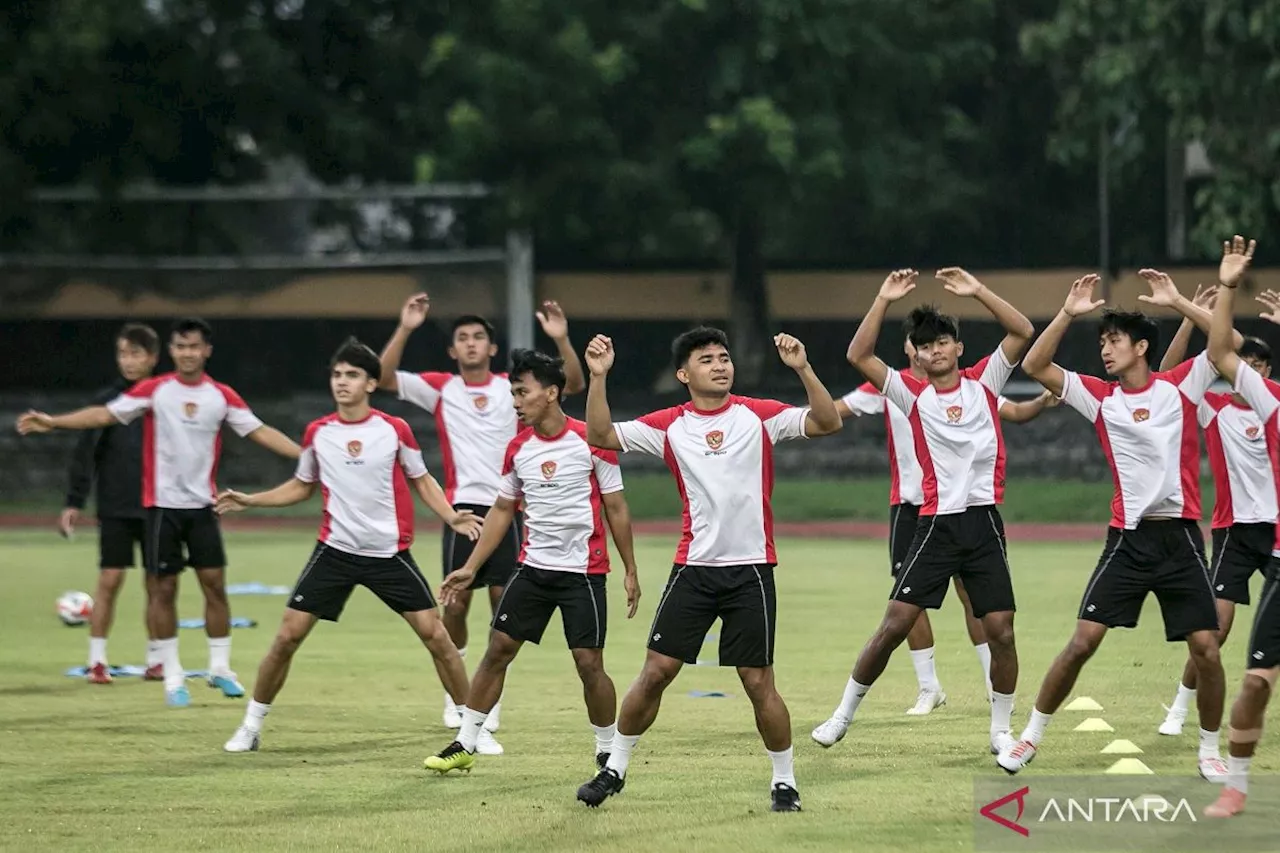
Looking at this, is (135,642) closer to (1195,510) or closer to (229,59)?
(1195,510)

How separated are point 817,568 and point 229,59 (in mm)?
14824

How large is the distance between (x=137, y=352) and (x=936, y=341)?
540cm

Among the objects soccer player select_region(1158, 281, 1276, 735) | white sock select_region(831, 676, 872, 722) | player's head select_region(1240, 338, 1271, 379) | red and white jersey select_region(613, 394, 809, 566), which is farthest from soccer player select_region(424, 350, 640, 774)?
player's head select_region(1240, 338, 1271, 379)

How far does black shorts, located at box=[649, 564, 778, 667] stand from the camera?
28.6 feet

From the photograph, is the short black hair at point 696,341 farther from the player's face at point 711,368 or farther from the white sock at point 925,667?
the white sock at point 925,667

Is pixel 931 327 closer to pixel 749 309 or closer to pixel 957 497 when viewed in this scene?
pixel 957 497

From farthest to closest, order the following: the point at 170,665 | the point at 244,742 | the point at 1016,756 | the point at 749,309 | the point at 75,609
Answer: the point at 749,309 < the point at 75,609 < the point at 170,665 < the point at 244,742 < the point at 1016,756

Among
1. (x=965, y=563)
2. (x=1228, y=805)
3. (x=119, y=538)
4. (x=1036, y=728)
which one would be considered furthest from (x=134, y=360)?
(x=1228, y=805)

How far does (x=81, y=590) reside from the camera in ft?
63.8

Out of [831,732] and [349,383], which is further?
[349,383]

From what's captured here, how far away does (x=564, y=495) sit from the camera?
9602mm

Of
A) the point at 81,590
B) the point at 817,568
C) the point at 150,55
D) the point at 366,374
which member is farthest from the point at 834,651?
the point at 150,55

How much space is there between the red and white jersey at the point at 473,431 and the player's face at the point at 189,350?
1.55 meters

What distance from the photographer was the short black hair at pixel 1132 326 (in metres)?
9.29
